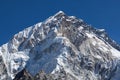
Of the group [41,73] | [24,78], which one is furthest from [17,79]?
[41,73]

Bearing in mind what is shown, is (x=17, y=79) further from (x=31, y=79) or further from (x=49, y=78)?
(x=49, y=78)

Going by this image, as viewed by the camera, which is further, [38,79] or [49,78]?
[49,78]

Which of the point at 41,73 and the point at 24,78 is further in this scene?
the point at 41,73

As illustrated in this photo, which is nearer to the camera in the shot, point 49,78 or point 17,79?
point 17,79

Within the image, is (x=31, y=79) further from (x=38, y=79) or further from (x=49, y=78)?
(x=49, y=78)

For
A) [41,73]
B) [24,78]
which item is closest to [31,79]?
A: [24,78]

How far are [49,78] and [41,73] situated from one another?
5165mm

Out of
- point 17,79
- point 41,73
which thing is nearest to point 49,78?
point 41,73

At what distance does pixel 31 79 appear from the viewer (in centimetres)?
11725

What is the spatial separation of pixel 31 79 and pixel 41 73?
9654 mm

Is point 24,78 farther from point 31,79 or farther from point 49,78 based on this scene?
point 49,78

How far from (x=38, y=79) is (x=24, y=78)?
560cm

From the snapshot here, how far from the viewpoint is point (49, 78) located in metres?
132

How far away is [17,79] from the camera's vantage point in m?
118
